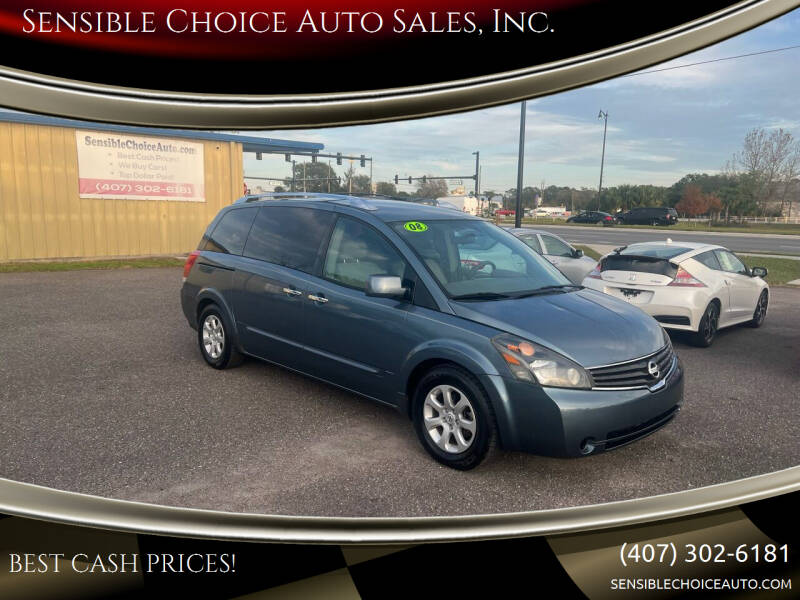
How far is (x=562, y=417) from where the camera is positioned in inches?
149

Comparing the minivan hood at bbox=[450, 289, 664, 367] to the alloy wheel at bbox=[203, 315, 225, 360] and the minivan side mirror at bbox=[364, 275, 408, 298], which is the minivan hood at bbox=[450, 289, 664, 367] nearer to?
the minivan side mirror at bbox=[364, 275, 408, 298]

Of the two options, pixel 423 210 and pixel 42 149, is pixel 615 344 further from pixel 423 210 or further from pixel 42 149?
pixel 42 149

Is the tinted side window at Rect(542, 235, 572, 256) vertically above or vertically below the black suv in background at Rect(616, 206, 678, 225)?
above

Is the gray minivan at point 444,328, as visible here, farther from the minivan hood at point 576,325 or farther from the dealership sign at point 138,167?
the dealership sign at point 138,167

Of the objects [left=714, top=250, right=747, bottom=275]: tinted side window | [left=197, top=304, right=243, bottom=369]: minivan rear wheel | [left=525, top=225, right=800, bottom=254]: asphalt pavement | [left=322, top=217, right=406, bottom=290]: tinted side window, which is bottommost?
[left=525, top=225, right=800, bottom=254]: asphalt pavement

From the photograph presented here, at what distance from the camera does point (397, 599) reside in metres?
2.71

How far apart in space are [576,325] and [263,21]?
9.07 feet

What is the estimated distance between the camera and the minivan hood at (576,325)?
4.01m

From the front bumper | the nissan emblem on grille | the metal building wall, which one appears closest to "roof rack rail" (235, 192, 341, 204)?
the front bumper

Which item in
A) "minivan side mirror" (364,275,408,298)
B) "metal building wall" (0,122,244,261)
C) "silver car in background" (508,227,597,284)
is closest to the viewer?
"minivan side mirror" (364,275,408,298)

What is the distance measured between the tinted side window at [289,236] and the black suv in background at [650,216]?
58.1 metres

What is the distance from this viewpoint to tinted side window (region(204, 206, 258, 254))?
246 inches

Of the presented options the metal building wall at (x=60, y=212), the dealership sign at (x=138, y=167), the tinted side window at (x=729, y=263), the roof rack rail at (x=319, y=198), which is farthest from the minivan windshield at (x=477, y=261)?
the dealership sign at (x=138, y=167)

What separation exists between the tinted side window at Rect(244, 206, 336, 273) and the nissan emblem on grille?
2723 mm
